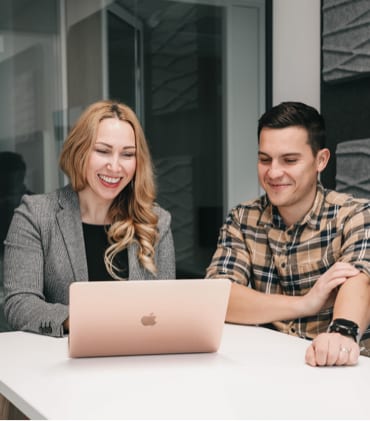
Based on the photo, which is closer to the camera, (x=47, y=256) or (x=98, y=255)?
(x=47, y=256)

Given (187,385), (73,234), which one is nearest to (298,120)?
(73,234)

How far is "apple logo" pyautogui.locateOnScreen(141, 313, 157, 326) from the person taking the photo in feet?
5.05

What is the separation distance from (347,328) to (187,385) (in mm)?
522

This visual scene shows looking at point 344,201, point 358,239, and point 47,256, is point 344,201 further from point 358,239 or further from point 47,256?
point 47,256

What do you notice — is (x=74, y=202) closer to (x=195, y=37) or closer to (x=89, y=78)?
(x=89, y=78)

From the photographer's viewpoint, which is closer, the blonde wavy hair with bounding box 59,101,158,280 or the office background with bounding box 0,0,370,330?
the blonde wavy hair with bounding box 59,101,158,280

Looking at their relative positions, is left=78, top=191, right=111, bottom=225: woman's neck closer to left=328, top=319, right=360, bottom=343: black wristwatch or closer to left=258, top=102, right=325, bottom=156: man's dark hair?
left=258, top=102, right=325, bottom=156: man's dark hair

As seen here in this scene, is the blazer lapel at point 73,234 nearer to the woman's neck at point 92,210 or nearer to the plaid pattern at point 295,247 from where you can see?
the woman's neck at point 92,210

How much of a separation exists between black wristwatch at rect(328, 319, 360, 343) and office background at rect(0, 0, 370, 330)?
1.18 m

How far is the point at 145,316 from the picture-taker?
60.5 inches

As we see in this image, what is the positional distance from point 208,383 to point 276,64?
2.26 metres

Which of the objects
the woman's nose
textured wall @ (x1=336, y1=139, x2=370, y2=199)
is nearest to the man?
textured wall @ (x1=336, y1=139, x2=370, y2=199)

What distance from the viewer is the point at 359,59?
2.69 meters

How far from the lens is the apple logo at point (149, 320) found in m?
1.54
